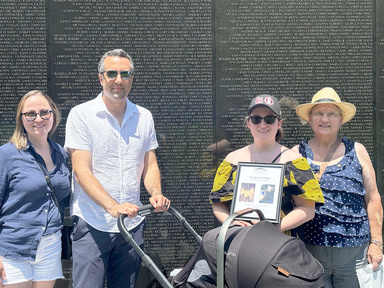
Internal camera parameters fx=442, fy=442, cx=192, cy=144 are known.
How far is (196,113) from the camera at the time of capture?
5258 mm

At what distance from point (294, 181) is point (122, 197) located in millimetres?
1374

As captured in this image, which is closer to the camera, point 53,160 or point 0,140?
point 53,160

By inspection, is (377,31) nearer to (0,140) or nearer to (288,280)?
(288,280)

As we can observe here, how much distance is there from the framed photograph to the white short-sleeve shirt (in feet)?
3.07

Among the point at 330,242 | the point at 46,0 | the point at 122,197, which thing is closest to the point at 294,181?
the point at 330,242

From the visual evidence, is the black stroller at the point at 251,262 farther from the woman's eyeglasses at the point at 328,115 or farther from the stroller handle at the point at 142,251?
the woman's eyeglasses at the point at 328,115

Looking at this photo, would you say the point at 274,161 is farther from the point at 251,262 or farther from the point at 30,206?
the point at 30,206

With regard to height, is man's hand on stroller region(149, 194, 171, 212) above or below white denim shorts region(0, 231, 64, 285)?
above

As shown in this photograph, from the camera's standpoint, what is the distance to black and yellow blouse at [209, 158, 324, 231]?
129 inches

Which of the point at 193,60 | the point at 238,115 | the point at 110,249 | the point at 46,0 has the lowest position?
the point at 110,249

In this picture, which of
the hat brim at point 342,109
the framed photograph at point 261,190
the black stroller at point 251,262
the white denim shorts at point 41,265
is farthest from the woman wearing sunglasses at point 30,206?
the hat brim at point 342,109

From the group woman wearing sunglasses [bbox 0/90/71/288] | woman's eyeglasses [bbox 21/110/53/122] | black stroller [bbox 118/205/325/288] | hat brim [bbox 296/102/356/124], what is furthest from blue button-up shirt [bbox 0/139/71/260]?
hat brim [bbox 296/102/356/124]

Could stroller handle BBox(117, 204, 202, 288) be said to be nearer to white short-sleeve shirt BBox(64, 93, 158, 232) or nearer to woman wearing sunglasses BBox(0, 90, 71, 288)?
white short-sleeve shirt BBox(64, 93, 158, 232)

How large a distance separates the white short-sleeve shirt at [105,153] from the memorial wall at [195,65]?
1.60 m
